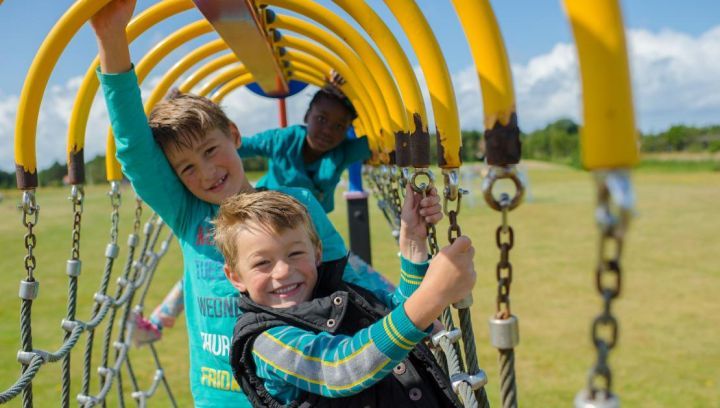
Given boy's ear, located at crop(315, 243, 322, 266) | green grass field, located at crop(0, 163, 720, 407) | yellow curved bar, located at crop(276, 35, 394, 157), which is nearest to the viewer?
boy's ear, located at crop(315, 243, 322, 266)

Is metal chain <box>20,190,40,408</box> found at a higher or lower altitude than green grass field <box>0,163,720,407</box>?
higher

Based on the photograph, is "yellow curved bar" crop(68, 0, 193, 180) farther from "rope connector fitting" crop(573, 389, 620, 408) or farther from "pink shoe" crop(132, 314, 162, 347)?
"rope connector fitting" crop(573, 389, 620, 408)

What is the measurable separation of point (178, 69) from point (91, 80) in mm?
580

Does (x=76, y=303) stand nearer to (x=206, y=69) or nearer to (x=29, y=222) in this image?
(x=29, y=222)

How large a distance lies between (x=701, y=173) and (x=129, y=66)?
1253 inches

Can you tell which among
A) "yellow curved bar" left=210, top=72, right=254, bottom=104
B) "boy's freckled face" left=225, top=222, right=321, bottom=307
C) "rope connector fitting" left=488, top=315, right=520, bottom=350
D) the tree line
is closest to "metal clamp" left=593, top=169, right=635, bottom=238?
"rope connector fitting" left=488, top=315, right=520, bottom=350

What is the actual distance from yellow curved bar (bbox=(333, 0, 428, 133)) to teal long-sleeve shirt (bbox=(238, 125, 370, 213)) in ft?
4.99

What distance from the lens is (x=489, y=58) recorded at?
2.84 ft

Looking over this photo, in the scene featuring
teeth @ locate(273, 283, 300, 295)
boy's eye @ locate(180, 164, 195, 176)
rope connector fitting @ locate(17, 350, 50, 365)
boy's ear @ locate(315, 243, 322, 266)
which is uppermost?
boy's eye @ locate(180, 164, 195, 176)

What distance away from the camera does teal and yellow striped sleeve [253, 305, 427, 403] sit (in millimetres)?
1059

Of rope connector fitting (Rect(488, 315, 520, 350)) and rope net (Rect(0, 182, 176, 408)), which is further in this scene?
rope net (Rect(0, 182, 176, 408))

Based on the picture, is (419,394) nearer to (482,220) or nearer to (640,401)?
(640,401)

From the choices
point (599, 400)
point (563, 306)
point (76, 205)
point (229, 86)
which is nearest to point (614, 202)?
point (599, 400)

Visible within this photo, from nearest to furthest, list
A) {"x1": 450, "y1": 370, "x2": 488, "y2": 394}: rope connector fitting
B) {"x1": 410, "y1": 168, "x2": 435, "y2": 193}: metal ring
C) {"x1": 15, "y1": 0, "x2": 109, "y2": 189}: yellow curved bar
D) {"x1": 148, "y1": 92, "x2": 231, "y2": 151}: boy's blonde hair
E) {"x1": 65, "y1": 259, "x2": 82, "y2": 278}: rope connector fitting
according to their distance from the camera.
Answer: {"x1": 450, "y1": 370, "x2": 488, "y2": 394}: rope connector fitting → {"x1": 410, "y1": 168, "x2": 435, "y2": 193}: metal ring → {"x1": 15, "y1": 0, "x2": 109, "y2": 189}: yellow curved bar → {"x1": 148, "y1": 92, "x2": 231, "y2": 151}: boy's blonde hair → {"x1": 65, "y1": 259, "x2": 82, "y2": 278}: rope connector fitting
